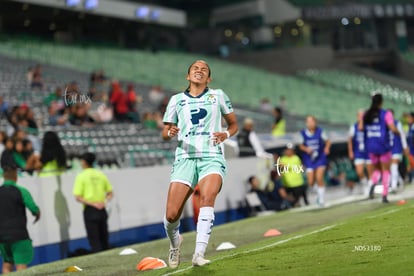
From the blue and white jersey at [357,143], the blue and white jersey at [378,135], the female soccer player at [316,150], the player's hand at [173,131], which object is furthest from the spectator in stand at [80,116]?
the player's hand at [173,131]

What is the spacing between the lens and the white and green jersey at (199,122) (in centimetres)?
1105

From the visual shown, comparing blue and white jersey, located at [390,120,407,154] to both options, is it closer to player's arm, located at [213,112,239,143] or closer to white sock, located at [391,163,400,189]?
white sock, located at [391,163,400,189]

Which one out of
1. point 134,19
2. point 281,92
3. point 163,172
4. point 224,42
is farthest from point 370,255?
point 224,42

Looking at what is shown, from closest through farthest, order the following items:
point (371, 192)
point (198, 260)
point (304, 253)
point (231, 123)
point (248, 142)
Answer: point (198, 260), point (231, 123), point (304, 253), point (371, 192), point (248, 142)

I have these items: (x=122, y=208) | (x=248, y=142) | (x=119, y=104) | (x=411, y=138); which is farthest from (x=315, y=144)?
(x=119, y=104)

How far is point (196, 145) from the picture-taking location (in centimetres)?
1104

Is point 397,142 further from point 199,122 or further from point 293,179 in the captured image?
point 199,122

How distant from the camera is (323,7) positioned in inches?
2697

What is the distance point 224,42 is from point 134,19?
10188 millimetres

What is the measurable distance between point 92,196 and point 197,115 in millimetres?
6999

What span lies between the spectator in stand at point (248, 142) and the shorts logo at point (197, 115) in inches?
537

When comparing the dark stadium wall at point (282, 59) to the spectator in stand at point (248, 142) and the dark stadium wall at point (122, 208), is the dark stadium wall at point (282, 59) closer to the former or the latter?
the spectator in stand at point (248, 142)

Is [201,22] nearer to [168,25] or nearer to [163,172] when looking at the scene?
[168,25]

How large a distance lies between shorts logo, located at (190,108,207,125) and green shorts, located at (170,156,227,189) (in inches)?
16.1
